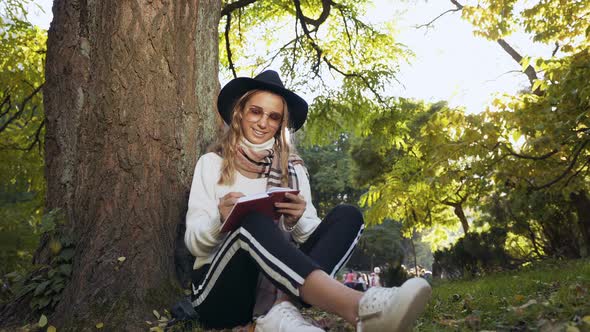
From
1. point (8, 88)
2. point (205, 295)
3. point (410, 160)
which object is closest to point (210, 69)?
point (205, 295)

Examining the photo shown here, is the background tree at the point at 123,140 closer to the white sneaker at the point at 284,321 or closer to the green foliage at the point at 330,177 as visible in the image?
the white sneaker at the point at 284,321

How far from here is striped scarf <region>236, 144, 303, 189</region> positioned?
3.07m

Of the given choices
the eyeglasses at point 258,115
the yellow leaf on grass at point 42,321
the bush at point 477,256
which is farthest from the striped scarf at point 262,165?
the bush at point 477,256

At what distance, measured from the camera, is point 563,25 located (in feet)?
27.2

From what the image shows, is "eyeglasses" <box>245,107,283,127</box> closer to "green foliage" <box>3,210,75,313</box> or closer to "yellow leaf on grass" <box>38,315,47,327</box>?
"green foliage" <box>3,210,75,313</box>

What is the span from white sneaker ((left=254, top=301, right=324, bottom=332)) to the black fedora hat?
1.34m

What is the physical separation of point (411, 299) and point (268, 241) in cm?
72

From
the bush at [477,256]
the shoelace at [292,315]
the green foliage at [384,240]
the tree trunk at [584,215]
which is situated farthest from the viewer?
the green foliage at [384,240]

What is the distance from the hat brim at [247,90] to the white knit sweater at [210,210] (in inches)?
14.5

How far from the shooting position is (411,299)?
1.94 meters

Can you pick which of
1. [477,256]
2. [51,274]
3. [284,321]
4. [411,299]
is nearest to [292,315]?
[284,321]

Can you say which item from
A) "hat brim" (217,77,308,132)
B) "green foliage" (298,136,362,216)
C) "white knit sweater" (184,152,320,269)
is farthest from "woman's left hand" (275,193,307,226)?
"green foliage" (298,136,362,216)

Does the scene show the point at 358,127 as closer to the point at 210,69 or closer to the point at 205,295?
the point at 210,69

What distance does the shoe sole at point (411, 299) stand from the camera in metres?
1.94
